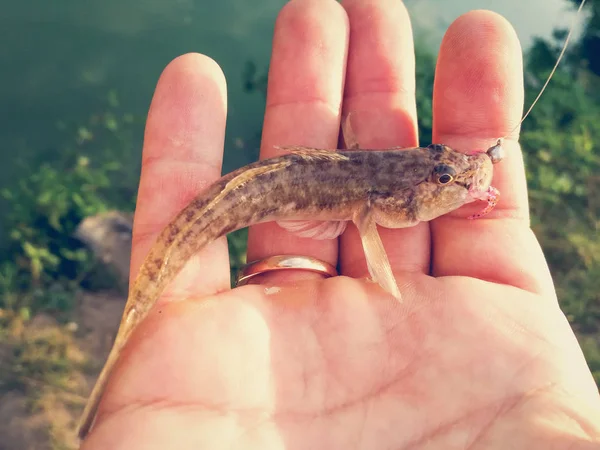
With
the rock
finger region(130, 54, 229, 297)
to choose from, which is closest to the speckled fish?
finger region(130, 54, 229, 297)

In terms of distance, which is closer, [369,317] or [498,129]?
[369,317]

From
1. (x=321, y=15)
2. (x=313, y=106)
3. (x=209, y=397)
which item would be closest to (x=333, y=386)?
(x=209, y=397)

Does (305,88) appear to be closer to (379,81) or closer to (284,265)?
(379,81)

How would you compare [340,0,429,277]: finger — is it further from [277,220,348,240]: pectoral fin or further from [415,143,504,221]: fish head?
[415,143,504,221]: fish head

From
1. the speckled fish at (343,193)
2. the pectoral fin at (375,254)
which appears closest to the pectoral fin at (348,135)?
the speckled fish at (343,193)

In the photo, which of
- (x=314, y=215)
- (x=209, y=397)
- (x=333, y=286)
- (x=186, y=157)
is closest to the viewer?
(x=209, y=397)

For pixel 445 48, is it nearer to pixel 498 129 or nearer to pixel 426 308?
pixel 498 129

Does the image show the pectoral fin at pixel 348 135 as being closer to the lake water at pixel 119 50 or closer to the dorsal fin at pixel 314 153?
the dorsal fin at pixel 314 153
